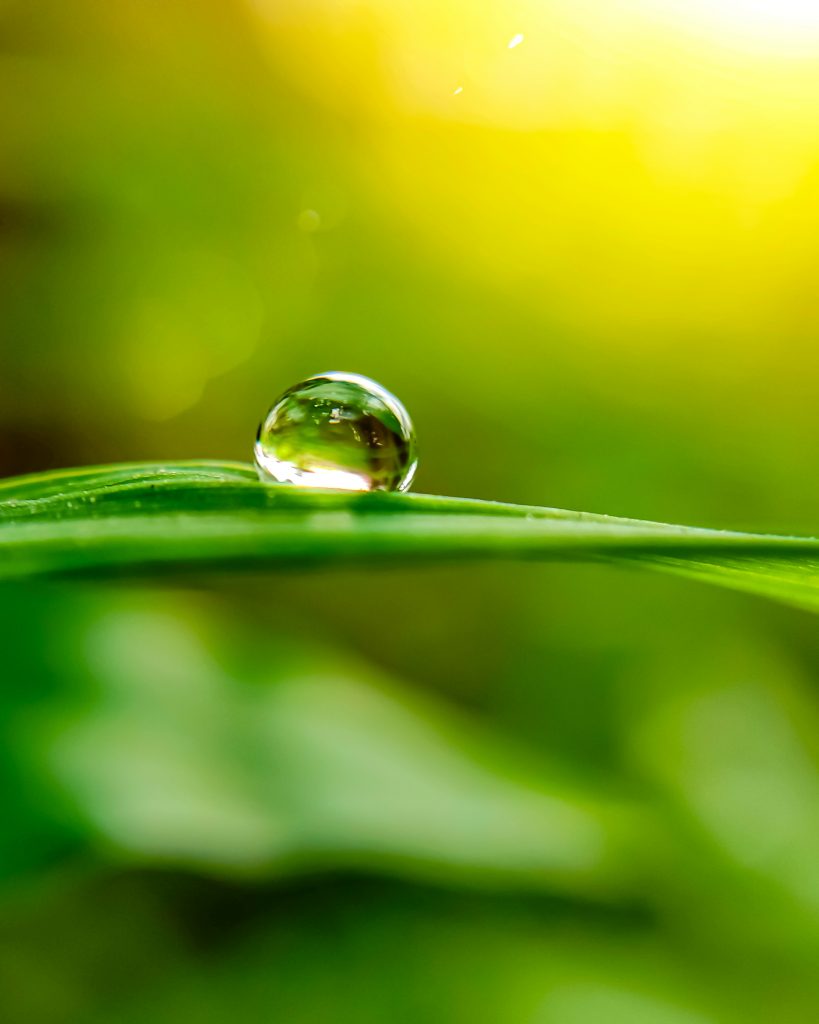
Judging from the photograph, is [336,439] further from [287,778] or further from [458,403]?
[458,403]

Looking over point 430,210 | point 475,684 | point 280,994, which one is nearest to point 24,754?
point 280,994

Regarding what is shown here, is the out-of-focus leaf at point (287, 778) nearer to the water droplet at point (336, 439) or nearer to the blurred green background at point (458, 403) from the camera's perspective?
the blurred green background at point (458, 403)

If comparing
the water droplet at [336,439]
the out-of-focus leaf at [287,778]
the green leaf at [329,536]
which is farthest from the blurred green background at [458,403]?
the green leaf at [329,536]

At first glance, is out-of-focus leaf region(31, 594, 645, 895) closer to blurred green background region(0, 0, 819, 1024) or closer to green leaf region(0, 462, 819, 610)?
blurred green background region(0, 0, 819, 1024)

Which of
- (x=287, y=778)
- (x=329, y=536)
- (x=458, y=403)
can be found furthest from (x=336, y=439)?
(x=458, y=403)

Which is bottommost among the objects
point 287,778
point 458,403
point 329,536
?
point 329,536

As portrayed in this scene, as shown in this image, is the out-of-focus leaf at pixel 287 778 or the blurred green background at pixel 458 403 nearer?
the out-of-focus leaf at pixel 287 778
